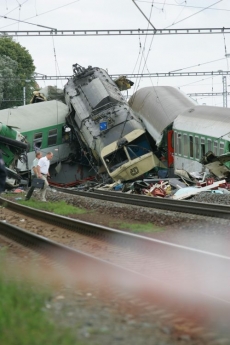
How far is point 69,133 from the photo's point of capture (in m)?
38.9

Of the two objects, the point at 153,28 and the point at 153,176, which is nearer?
the point at 153,28

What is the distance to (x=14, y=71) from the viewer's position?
302ft

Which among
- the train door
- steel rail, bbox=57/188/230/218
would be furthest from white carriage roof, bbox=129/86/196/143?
steel rail, bbox=57/188/230/218

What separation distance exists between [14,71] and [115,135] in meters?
61.5

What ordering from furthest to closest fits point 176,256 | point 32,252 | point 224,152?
point 224,152
point 32,252
point 176,256

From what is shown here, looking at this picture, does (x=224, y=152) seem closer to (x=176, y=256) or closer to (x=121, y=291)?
(x=176, y=256)

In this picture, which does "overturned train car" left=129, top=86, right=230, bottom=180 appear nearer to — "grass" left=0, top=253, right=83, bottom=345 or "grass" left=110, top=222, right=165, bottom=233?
"grass" left=110, top=222, right=165, bottom=233

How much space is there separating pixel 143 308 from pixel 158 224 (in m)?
9.93

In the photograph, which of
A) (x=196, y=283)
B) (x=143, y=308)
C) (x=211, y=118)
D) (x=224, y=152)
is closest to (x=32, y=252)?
(x=196, y=283)

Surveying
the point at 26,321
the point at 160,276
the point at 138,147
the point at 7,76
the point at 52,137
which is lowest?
the point at 52,137

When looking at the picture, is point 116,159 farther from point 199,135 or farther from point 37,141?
point 37,141

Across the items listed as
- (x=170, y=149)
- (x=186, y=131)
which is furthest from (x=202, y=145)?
(x=170, y=149)

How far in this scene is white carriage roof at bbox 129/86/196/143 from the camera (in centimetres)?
3488

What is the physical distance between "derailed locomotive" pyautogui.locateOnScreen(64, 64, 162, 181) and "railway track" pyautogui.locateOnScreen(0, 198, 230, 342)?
60.6 ft
